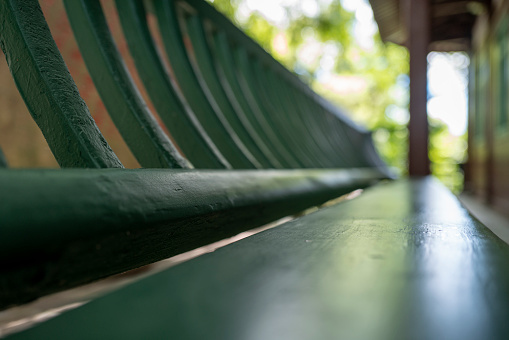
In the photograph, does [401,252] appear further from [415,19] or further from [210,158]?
Result: [415,19]

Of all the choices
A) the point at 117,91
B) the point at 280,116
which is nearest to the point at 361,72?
the point at 280,116

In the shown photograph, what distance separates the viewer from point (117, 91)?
868 mm

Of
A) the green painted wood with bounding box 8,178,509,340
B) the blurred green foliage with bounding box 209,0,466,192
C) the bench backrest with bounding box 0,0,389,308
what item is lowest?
the green painted wood with bounding box 8,178,509,340

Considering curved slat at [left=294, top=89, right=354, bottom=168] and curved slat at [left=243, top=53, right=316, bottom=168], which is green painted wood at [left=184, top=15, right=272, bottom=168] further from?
curved slat at [left=294, top=89, right=354, bottom=168]

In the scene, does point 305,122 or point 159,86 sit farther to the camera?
point 305,122

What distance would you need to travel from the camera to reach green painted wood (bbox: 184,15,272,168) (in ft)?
4.81

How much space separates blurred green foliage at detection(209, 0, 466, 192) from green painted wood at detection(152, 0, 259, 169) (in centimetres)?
1110

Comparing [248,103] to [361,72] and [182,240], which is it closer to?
[182,240]

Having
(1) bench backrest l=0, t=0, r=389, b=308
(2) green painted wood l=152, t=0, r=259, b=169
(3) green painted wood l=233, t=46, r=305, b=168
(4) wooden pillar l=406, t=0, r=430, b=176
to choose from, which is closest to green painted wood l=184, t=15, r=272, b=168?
(1) bench backrest l=0, t=0, r=389, b=308

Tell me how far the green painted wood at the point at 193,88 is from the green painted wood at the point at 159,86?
169 mm

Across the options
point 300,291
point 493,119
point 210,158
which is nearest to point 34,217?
point 300,291

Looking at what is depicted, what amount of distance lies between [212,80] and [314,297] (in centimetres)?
134

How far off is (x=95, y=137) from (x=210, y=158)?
47cm

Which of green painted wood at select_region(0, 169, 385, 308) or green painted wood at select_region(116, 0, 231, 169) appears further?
green painted wood at select_region(116, 0, 231, 169)
